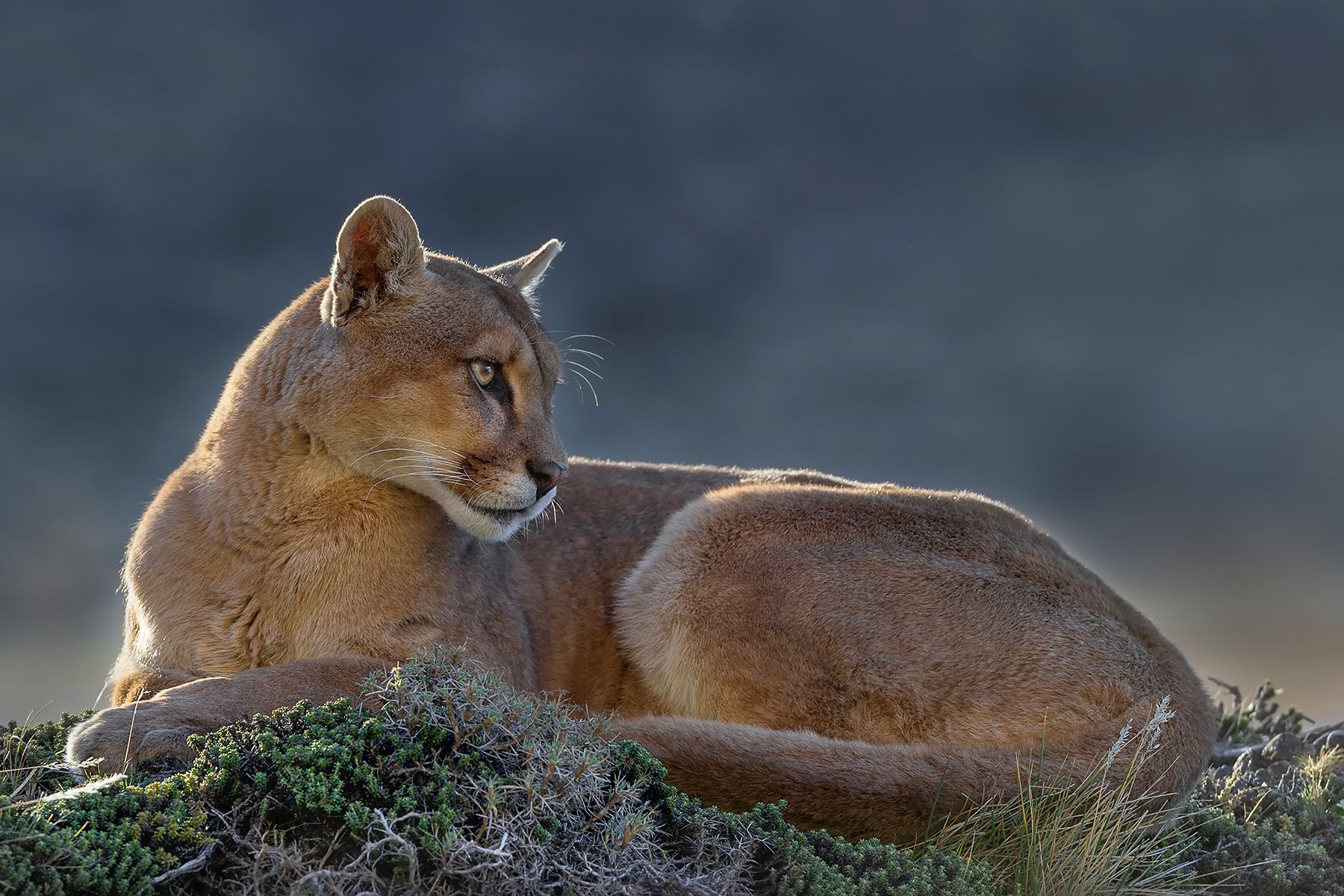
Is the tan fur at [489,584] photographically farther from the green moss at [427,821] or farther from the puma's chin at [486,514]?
the green moss at [427,821]

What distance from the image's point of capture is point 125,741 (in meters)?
4.02

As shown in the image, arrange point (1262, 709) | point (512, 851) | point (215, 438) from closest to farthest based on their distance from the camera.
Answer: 1. point (512, 851)
2. point (215, 438)
3. point (1262, 709)

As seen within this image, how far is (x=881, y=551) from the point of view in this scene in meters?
5.86

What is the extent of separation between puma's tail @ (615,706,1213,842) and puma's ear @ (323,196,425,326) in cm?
239

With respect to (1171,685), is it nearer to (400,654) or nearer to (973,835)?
(973,835)

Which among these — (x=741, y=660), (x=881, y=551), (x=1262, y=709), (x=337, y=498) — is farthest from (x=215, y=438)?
(x=1262, y=709)

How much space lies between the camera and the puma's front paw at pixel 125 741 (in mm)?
3967

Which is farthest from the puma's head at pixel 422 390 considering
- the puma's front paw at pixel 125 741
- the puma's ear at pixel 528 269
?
the puma's front paw at pixel 125 741

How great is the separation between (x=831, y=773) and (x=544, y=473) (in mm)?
1910

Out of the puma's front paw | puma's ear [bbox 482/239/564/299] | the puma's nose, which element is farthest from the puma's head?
the puma's front paw

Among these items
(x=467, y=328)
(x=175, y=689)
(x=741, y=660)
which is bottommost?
(x=175, y=689)

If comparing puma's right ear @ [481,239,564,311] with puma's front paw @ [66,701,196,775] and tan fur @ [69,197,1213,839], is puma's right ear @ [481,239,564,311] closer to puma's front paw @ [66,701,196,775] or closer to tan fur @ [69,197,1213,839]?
tan fur @ [69,197,1213,839]

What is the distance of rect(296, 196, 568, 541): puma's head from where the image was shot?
511 centimetres

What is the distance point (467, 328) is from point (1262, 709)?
724 cm
